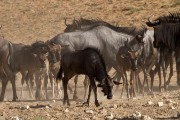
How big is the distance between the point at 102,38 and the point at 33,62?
2413 mm

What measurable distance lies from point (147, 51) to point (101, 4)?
19.5m

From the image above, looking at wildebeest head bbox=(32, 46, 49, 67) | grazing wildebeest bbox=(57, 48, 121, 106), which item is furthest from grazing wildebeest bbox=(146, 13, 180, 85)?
wildebeest head bbox=(32, 46, 49, 67)

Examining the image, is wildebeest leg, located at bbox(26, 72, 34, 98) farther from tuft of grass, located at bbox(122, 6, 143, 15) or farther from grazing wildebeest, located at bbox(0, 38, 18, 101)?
tuft of grass, located at bbox(122, 6, 143, 15)

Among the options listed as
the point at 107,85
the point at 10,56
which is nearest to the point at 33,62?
the point at 10,56

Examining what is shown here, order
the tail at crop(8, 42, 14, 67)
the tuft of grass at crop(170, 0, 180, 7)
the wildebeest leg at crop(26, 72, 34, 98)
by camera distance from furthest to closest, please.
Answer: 1. the tuft of grass at crop(170, 0, 180, 7)
2. the wildebeest leg at crop(26, 72, 34, 98)
3. the tail at crop(8, 42, 14, 67)

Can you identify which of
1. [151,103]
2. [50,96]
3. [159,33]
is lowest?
[50,96]

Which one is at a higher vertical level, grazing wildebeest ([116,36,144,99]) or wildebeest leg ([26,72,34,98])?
grazing wildebeest ([116,36,144,99])

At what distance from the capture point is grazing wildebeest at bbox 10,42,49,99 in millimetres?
17906

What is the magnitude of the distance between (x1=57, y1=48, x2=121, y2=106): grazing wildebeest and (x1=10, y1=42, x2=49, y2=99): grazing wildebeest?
157 inches

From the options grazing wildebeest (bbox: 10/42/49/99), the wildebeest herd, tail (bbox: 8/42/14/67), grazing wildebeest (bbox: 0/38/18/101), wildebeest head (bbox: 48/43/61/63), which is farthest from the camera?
grazing wildebeest (bbox: 10/42/49/99)

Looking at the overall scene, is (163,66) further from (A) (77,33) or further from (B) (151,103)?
(B) (151,103)

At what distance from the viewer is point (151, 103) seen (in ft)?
40.7

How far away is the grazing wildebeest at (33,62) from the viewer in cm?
1791

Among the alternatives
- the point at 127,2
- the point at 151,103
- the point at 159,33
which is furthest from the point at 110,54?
the point at 127,2
